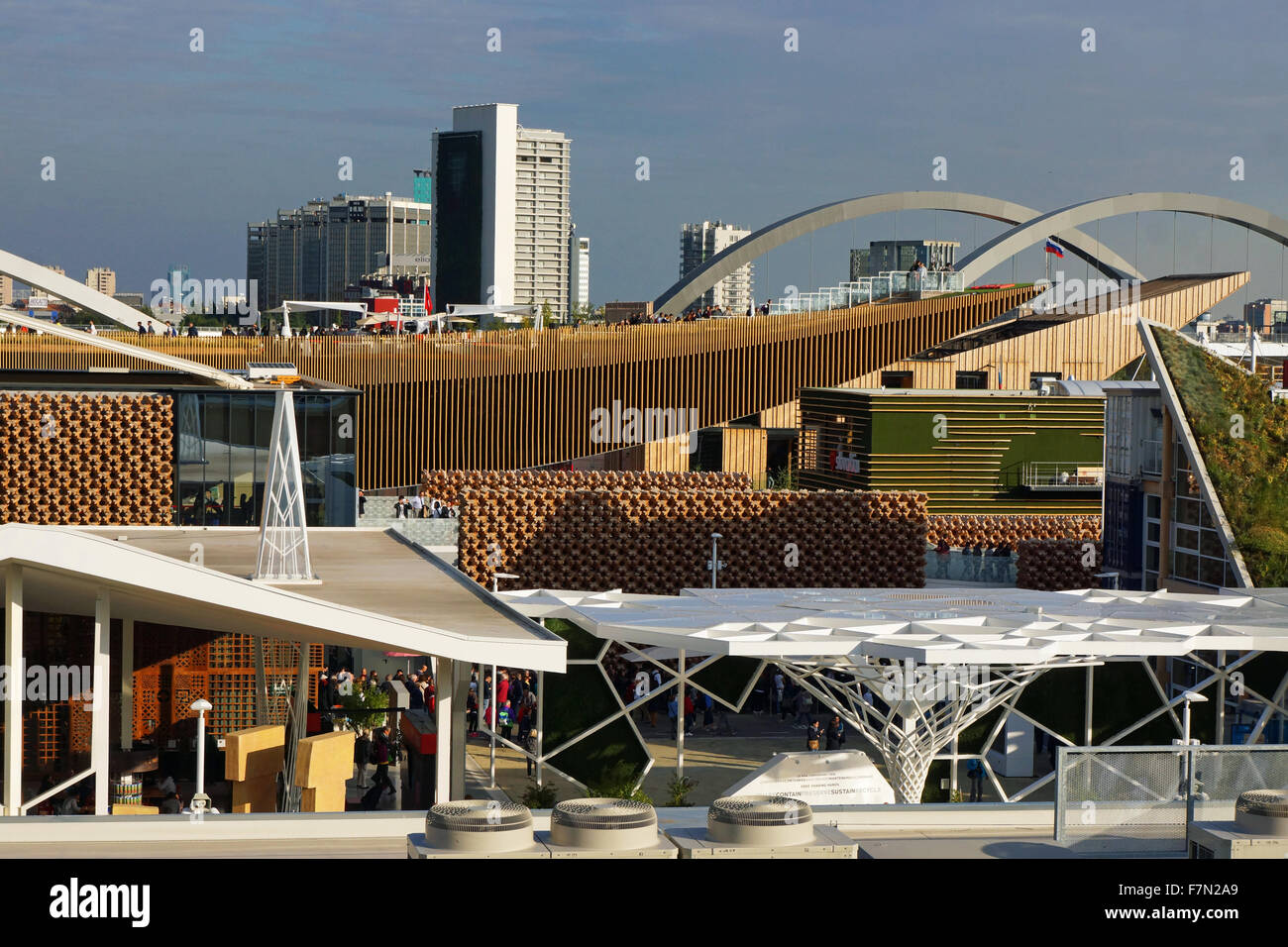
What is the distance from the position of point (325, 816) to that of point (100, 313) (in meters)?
48.6

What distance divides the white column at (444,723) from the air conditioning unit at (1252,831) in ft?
23.9

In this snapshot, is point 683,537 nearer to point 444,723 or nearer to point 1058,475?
point 1058,475

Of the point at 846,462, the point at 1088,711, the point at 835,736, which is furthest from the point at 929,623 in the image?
the point at 846,462

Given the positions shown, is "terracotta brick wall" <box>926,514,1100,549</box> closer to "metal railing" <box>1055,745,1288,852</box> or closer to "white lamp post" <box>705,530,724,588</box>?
"white lamp post" <box>705,530,724,588</box>

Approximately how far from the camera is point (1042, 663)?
65.7 ft

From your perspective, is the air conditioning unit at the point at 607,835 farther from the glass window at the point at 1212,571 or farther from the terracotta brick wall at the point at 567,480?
the terracotta brick wall at the point at 567,480

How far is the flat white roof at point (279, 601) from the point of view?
13.6m

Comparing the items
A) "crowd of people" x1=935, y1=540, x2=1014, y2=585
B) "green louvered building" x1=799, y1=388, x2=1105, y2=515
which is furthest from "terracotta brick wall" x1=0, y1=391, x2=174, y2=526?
"green louvered building" x1=799, y1=388, x2=1105, y2=515

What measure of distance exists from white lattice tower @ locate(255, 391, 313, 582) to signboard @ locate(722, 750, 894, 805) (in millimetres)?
5729

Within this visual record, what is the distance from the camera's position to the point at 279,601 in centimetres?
1421

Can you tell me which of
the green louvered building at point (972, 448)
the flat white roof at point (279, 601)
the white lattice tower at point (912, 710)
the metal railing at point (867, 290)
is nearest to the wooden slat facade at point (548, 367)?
the metal railing at point (867, 290)

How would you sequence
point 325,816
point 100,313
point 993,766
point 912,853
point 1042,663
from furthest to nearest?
point 100,313 → point 993,766 → point 1042,663 → point 325,816 → point 912,853
